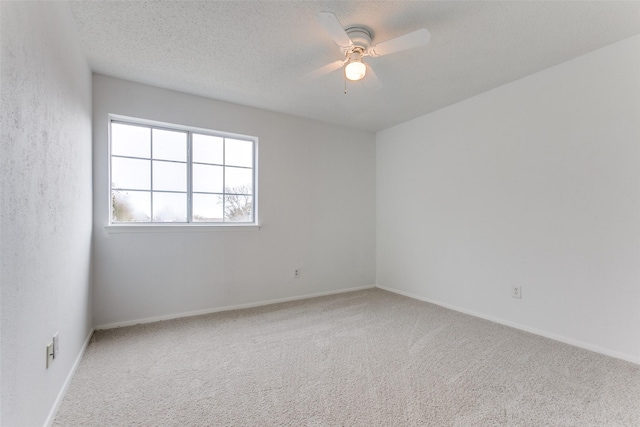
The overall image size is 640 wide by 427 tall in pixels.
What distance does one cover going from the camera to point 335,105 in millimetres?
3506

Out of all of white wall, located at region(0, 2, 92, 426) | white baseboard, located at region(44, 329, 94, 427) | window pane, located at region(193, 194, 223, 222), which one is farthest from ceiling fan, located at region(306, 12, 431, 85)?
white baseboard, located at region(44, 329, 94, 427)

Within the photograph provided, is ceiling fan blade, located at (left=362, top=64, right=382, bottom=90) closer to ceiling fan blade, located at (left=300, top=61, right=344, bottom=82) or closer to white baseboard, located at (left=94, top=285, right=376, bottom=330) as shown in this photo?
ceiling fan blade, located at (left=300, top=61, right=344, bottom=82)

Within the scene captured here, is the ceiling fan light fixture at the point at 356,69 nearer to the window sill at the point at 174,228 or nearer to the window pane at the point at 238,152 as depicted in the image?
the window pane at the point at 238,152

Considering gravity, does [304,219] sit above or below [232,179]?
below

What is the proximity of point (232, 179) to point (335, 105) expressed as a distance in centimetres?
149

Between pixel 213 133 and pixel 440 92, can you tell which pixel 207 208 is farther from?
pixel 440 92

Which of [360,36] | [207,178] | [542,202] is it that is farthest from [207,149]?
[542,202]

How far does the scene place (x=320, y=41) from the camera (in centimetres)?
223

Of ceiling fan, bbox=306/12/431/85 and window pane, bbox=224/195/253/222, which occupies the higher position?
ceiling fan, bbox=306/12/431/85

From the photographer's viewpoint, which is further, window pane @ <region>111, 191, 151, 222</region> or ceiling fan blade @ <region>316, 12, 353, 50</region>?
window pane @ <region>111, 191, 151, 222</region>

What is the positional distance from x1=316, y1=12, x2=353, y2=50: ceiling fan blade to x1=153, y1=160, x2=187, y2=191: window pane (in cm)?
219

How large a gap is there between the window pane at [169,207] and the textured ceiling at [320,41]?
1.11 m

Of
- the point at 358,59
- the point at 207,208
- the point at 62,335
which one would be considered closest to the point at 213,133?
the point at 207,208

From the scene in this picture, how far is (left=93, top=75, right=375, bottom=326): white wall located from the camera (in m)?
2.83
